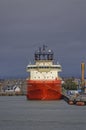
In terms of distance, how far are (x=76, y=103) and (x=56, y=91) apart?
21.4 feet

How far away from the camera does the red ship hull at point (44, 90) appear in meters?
131

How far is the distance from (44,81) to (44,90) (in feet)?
5.91

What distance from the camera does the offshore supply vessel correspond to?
132m

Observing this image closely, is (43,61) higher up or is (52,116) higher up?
(43,61)

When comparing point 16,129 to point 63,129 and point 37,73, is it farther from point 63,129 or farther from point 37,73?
point 37,73

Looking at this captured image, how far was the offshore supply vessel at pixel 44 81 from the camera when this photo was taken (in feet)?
432

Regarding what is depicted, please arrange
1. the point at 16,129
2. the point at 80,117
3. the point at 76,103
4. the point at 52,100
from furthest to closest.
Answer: the point at 52,100 < the point at 76,103 < the point at 80,117 < the point at 16,129

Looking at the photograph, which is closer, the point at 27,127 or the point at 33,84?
the point at 27,127

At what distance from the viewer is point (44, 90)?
132 m

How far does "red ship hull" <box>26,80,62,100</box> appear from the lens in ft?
431

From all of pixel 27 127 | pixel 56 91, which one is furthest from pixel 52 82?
pixel 27 127

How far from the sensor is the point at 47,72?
13462 cm

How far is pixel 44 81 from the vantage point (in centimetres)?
A: 13238

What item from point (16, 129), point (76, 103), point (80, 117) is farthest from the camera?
point (76, 103)
